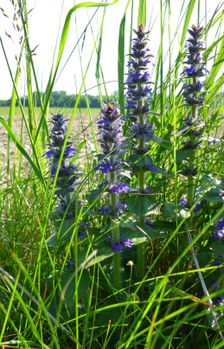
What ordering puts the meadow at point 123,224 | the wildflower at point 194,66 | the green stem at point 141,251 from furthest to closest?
the wildflower at point 194,66 → the green stem at point 141,251 → the meadow at point 123,224

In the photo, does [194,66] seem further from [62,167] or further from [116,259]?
[116,259]

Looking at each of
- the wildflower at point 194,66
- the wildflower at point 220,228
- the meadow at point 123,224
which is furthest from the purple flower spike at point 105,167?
the wildflower at point 194,66

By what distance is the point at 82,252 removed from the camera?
150 centimetres

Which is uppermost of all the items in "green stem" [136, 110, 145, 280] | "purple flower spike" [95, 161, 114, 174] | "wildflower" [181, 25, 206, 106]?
"wildflower" [181, 25, 206, 106]

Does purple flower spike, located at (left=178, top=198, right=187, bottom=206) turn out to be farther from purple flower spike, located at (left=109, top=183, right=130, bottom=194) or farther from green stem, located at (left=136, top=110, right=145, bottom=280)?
purple flower spike, located at (left=109, top=183, right=130, bottom=194)

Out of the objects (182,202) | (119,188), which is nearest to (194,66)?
(182,202)

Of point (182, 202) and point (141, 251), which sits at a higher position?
point (182, 202)

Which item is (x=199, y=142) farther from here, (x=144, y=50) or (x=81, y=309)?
(x=81, y=309)

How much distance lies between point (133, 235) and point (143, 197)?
239 millimetres

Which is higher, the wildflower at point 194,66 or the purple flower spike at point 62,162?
the wildflower at point 194,66

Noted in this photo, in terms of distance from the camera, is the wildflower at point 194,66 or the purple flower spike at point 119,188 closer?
the purple flower spike at point 119,188

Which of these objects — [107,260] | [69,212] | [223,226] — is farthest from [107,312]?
[223,226]

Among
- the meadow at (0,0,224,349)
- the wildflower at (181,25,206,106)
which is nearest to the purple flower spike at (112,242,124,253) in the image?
the meadow at (0,0,224,349)

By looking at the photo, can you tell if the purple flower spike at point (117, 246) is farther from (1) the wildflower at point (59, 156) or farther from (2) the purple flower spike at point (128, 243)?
(1) the wildflower at point (59, 156)
